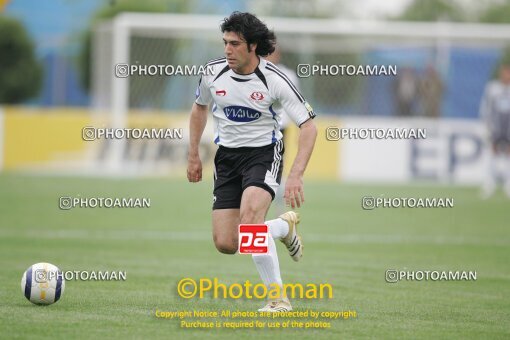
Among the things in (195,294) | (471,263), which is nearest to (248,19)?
(195,294)

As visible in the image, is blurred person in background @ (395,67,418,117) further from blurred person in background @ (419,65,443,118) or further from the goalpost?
the goalpost

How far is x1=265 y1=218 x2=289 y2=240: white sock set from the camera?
9.09 metres

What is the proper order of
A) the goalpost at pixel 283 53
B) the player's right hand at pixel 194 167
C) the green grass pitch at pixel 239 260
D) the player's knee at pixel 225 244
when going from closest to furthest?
the green grass pitch at pixel 239 260 → the player's knee at pixel 225 244 → the player's right hand at pixel 194 167 → the goalpost at pixel 283 53

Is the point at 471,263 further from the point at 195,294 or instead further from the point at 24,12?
the point at 24,12

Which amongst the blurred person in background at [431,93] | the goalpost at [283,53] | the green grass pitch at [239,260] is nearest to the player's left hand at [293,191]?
the green grass pitch at [239,260]

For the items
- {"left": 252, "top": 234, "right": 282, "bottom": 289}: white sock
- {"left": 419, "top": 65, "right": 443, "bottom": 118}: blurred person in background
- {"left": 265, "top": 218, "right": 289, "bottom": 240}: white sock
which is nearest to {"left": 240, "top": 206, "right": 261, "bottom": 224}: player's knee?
{"left": 252, "top": 234, "right": 282, "bottom": 289}: white sock

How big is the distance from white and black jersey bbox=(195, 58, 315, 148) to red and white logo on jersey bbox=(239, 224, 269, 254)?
87 centimetres

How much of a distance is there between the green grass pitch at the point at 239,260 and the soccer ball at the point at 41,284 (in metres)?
0.13

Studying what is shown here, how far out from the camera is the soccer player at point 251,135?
340 inches

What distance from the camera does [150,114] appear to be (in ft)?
93.2

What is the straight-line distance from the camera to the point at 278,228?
9.20 meters

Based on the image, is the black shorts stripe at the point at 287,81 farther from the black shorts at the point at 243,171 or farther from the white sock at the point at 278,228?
the white sock at the point at 278,228

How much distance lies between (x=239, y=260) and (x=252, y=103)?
15.5ft

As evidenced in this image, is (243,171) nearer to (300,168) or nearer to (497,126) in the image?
(300,168)
